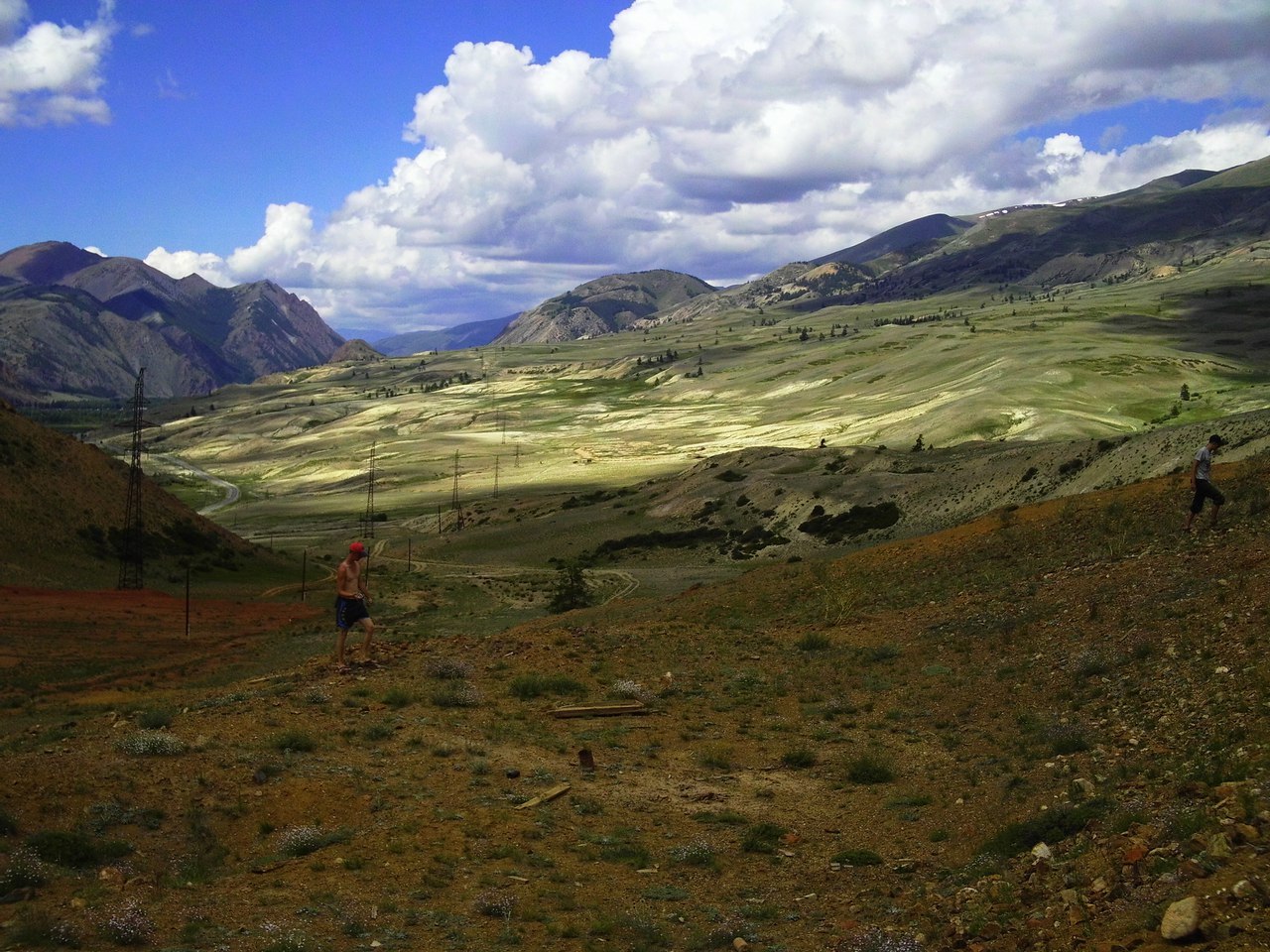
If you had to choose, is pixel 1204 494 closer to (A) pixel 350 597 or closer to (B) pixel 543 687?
(B) pixel 543 687

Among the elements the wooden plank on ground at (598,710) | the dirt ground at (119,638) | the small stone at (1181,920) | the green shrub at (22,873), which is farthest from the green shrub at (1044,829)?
the dirt ground at (119,638)

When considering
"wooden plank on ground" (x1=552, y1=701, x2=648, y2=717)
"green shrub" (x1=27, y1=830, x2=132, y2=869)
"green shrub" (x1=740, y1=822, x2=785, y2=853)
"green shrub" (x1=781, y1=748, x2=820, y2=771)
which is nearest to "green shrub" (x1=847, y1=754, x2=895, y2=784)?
"green shrub" (x1=781, y1=748, x2=820, y2=771)

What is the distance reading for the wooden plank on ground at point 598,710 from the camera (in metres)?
18.8

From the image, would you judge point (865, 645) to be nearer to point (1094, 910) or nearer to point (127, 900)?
point (1094, 910)

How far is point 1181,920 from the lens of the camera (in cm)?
763

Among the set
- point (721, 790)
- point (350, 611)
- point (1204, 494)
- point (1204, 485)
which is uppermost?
point (1204, 485)

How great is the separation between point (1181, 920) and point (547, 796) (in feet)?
28.1

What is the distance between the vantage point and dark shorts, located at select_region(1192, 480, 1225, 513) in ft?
75.7

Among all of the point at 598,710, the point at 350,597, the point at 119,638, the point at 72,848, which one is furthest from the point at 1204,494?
the point at 119,638

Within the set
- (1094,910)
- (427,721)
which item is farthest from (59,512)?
(1094,910)

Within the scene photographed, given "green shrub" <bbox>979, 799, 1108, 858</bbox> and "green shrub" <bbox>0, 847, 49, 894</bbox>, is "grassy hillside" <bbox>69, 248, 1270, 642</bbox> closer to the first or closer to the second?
"green shrub" <bbox>979, 799, 1108, 858</bbox>

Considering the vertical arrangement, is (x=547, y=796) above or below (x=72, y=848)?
below

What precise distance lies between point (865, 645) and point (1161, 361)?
145 meters

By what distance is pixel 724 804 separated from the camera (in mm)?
14453
